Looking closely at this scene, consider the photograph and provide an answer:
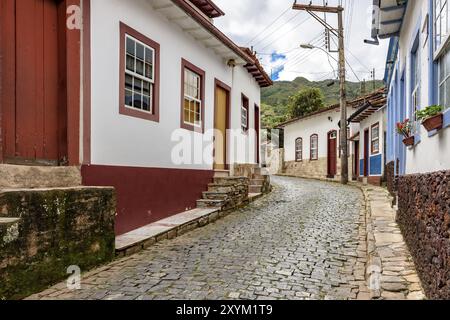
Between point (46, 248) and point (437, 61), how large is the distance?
4914 mm

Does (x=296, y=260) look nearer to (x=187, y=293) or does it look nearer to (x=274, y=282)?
(x=274, y=282)

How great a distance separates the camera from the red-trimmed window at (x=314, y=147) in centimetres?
2266

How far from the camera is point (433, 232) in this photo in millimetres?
2920

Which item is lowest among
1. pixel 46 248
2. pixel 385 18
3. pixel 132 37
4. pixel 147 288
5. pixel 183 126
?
pixel 147 288

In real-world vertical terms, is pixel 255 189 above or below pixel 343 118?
below

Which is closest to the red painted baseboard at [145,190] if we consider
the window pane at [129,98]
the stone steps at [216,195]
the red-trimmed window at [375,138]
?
the stone steps at [216,195]

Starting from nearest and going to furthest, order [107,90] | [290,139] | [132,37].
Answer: [107,90] < [132,37] < [290,139]

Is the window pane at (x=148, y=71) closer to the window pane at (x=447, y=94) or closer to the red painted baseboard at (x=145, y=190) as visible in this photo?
the red painted baseboard at (x=145, y=190)

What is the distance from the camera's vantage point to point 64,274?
4.01 meters

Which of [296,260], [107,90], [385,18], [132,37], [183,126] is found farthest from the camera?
[183,126]

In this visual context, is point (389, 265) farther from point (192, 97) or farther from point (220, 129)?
point (220, 129)

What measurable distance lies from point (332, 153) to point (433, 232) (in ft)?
62.9

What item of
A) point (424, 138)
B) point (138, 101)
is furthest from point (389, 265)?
point (138, 101)

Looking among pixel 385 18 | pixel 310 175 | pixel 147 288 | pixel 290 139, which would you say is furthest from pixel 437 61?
pixel 290 139
